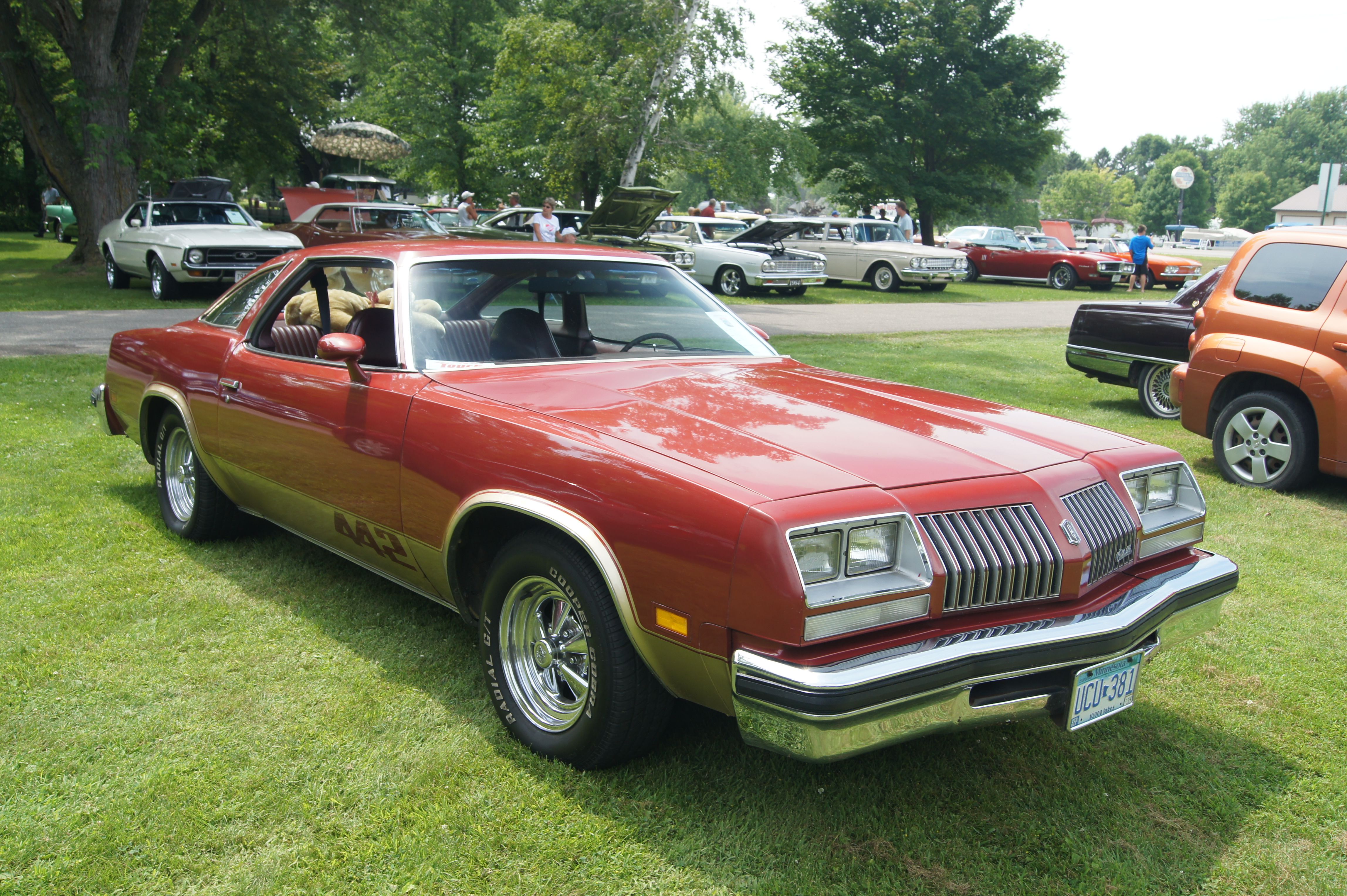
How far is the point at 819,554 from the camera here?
95.3 inches

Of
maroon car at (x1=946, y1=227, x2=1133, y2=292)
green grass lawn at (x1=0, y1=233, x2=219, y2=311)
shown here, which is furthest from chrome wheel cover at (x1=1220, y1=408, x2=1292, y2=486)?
maroon car at (x1=946, y1=227, x2=1133, y2=292)

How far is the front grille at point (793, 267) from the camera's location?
21.0 metres

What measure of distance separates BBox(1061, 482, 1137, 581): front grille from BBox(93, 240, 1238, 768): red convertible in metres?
0.01

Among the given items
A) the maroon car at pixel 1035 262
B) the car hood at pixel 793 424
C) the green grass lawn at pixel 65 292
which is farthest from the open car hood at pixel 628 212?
the maroon car at pixel 1035 262

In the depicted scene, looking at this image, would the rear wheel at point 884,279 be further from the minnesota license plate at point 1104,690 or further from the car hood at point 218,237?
the minnesota license plate at point 1104,690

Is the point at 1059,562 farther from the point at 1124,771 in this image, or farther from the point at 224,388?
the point at 224,388

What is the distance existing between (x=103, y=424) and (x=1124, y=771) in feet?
17.7

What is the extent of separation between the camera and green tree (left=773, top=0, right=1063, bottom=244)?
31.8 meters

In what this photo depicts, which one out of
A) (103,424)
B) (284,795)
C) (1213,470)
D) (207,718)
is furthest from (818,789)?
(1213,470)

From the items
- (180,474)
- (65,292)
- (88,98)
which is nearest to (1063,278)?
(88,98)

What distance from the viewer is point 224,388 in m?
4.45

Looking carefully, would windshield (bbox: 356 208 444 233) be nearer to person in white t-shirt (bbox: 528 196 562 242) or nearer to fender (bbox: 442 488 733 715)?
person in white t-shirt (bbox: 528 196 562 242)

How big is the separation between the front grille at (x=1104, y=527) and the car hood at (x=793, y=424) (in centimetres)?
13

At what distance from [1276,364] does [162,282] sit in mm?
15352
